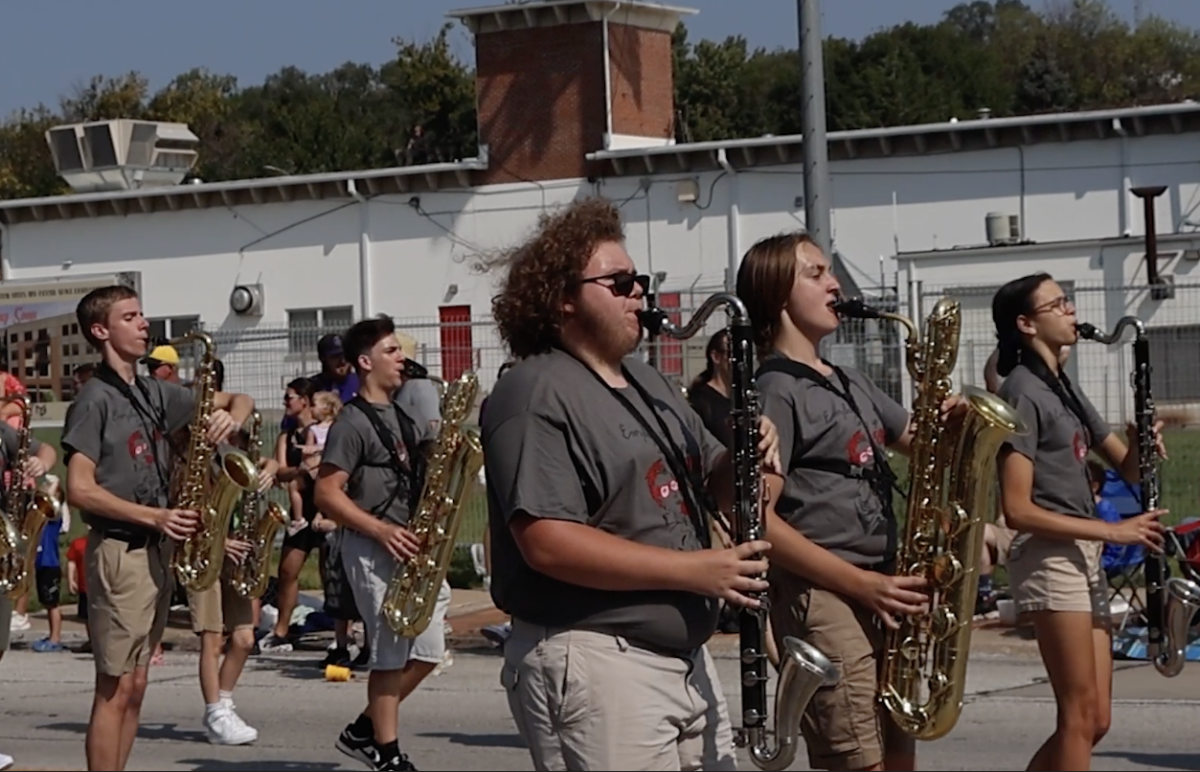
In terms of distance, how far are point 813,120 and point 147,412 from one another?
593 cm

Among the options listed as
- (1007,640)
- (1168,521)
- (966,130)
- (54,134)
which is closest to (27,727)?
(1007,640)

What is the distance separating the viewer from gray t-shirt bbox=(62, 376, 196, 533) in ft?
24.1

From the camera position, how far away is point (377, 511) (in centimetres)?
834

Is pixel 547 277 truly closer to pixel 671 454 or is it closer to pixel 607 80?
pixel 671 454

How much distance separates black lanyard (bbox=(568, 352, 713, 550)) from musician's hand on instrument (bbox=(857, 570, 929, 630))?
29.3 inches

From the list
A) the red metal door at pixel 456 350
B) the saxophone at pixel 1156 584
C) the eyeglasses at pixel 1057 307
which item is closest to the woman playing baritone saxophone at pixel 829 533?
the eyeglasses at pixel 1057 307

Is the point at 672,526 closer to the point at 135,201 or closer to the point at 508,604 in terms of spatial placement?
the point at 508,604

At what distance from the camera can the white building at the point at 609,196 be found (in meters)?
35.5

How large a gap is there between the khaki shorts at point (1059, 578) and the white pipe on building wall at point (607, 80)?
34.5m

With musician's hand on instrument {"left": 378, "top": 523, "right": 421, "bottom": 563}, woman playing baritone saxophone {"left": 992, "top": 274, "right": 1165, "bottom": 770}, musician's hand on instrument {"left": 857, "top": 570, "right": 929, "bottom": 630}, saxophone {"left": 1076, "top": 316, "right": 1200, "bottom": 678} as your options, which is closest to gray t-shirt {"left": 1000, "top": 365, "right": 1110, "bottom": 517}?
woman playing baritone saxophone {"left": 992, "top": 274, "right": 1165, "bottom": 770}

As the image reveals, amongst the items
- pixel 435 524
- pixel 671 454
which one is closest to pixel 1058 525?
pixel 671 454

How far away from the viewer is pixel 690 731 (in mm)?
4648

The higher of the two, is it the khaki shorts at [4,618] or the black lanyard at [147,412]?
the black lanyard at [147,412]

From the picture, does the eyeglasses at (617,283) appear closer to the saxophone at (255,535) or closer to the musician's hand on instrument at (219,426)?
the musician's hand on instrument at (219,426)
